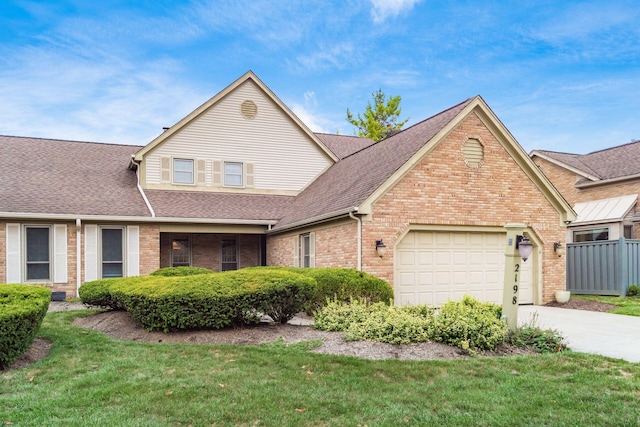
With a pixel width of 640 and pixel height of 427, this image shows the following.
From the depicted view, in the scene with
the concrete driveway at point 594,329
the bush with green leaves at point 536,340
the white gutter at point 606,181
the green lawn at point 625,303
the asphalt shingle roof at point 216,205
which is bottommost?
the green lawn at point 625,303

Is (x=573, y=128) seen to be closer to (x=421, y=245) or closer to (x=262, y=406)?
(x=421, y=245)

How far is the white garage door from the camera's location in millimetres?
13352

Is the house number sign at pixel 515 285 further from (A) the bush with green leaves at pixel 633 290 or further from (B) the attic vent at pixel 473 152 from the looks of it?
(A) the bush with green leaves at pixel 633 290

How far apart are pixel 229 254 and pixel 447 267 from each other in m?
9.54

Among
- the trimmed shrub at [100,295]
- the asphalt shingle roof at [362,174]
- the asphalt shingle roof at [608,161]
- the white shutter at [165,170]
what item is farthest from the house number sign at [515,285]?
the asphalt shingle roof at [608,161]

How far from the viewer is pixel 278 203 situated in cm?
1983

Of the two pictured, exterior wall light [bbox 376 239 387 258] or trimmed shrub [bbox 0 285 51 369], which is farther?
exterior wall light [bbox 376 239 387 258]

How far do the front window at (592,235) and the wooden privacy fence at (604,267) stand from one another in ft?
12.4

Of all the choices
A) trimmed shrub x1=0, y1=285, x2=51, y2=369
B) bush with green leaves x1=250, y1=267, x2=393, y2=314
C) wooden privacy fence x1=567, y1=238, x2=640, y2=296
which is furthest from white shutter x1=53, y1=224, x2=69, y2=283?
wooden privacy fence x1=567, y1=238, x2=640, y2=296

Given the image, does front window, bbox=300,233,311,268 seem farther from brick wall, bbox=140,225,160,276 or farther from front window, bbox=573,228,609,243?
front window, bbox=573,228,609,243

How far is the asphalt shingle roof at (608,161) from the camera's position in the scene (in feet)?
74.8

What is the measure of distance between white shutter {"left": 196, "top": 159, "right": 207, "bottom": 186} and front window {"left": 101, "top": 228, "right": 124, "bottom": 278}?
3.75 metres

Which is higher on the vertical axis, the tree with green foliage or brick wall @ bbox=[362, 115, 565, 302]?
the tree with green foliage

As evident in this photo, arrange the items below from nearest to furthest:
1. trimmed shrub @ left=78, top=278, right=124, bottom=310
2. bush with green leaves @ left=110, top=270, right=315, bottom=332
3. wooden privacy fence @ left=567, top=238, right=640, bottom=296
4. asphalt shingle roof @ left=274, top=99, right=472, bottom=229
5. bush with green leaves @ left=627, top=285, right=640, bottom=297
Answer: bush with green leaves @ left=110, top=270, right=315, bottom=332
trimmed shrub @ left=78, top=278, right=124, bottom=310
asphalt shingle roof @ left=274, top=99, right=472, bottom=229
bush with green leaves @ left=627, top=285, right=640, bottom=297
wooden privacy fence @ left=567, top=238, right=640, bottom=296
